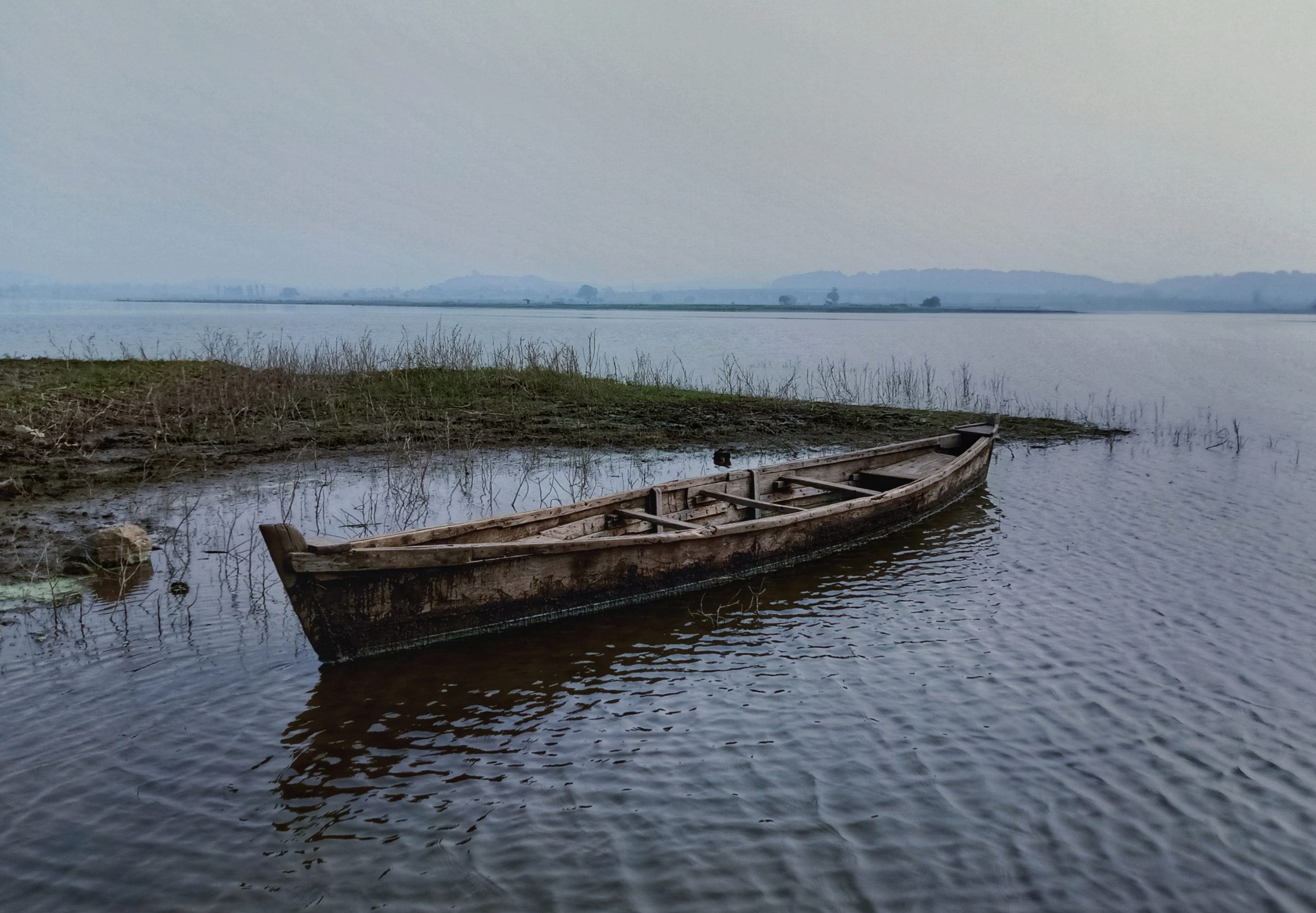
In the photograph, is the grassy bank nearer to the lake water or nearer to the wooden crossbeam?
the lake water

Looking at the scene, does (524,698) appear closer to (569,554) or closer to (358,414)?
(569,554)

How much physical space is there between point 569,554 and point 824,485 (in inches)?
137

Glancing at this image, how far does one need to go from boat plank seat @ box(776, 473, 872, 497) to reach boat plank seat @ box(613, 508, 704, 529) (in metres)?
1.83

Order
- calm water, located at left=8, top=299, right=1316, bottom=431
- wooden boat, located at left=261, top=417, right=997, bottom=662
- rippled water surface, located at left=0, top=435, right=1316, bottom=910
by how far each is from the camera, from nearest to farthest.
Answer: rippled water surface, located at left=0, top=435, right=1316, bottom=910 < wooden boat, located at left=261, top=417, right=997, bottom=662 < calm water, located at left=8, top=299, right=1316, bottom=431

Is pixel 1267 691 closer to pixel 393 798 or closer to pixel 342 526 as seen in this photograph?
pixel 393 798

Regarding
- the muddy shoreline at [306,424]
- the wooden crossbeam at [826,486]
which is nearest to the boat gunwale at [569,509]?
the wooden crossbeam at [826,486]

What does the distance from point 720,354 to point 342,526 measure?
93.4 ft

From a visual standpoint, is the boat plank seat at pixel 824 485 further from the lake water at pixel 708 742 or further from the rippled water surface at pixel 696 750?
the rippled water surface at pixel 696 750

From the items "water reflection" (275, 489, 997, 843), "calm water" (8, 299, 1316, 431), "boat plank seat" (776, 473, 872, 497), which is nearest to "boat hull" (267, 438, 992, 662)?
"water reflection" (275, 489, 997, 843)

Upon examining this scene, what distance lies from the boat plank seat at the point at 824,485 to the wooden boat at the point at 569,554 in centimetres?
2

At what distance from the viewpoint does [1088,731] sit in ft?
14.4

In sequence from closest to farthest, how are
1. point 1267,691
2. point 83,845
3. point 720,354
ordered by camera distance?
1. point 83,845
2. point 1267,691
3. point 720,354

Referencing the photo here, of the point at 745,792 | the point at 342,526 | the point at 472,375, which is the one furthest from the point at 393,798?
the point at 472,375

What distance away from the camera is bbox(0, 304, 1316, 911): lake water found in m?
3.23
